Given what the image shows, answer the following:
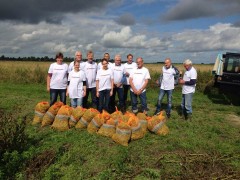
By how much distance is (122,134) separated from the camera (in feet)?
21.7

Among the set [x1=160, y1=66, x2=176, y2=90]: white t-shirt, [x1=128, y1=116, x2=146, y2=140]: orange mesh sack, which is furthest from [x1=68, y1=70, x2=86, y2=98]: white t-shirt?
[x1=160, y1=66, x2=176, y2=90]: white t-shirt

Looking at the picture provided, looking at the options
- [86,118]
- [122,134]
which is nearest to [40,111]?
[86,118]

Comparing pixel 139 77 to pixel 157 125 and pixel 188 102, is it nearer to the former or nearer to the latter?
pixel 188 102

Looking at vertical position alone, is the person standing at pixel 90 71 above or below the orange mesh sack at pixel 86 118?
above

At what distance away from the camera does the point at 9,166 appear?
5852 millimetres

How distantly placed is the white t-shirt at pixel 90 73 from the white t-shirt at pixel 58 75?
632 mm

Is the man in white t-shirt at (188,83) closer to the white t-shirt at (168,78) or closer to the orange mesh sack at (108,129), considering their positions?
the white t-shirt at (168,78)

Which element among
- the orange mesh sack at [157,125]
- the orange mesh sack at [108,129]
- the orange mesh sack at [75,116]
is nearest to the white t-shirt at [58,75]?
the orange mesh sack at [75,116]

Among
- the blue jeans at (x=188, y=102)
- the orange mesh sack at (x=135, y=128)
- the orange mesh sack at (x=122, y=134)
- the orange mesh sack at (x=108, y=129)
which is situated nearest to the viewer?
the orange mesh sack at (x=122, y=134)

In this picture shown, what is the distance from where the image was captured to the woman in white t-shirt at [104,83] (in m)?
8.60

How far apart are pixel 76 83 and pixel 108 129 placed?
6.05 ft

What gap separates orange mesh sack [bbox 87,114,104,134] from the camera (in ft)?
23.8

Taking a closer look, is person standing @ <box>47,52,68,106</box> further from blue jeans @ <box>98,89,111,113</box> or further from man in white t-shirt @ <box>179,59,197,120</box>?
man in white t-shirt @ <box>179,59,197,120</box>

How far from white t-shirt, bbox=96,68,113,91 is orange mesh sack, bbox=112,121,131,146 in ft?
7.02
